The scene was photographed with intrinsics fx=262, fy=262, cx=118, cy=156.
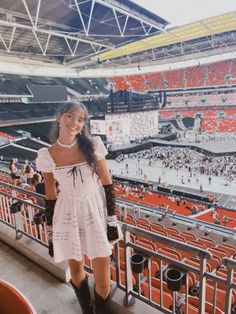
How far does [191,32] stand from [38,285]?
94.3 feet

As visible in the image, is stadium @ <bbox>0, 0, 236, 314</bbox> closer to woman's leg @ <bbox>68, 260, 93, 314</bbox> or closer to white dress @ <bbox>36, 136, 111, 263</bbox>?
woman's leg @ <bbox>68, 260, 93, 314</bbox>

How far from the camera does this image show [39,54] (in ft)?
84.7

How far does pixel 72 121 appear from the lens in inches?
68.0

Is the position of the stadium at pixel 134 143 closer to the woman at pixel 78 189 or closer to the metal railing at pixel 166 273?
the metal railing at pixel 166 273

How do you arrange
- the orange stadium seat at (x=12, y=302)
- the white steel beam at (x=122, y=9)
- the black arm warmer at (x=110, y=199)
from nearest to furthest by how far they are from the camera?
the orange stadium seat at (x=12, y=302) < the black arm warmer at (x=110, y=199) < the white steel beam at (x=122, y=9)

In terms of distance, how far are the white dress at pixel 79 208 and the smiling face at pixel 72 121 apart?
139 mm

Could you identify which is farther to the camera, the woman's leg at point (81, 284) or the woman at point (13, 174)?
the woman at point (13, 174)

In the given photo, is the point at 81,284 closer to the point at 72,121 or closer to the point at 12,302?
the point at 12,302

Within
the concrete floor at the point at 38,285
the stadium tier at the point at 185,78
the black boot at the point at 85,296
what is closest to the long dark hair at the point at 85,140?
the black boot at the point at 85,296

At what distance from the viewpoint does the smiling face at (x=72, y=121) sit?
1724 mm

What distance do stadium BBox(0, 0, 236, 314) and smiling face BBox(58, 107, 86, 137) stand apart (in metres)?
0.63

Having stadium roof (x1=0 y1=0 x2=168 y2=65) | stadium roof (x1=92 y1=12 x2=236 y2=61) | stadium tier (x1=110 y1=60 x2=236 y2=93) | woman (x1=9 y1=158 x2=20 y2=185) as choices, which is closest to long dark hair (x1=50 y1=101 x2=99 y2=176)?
woman (x1=9 y1=158 x2=20 y2=185)

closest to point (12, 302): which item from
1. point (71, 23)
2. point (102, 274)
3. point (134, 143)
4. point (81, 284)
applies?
point (102, 274)

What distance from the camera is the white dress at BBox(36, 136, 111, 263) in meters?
1.74
